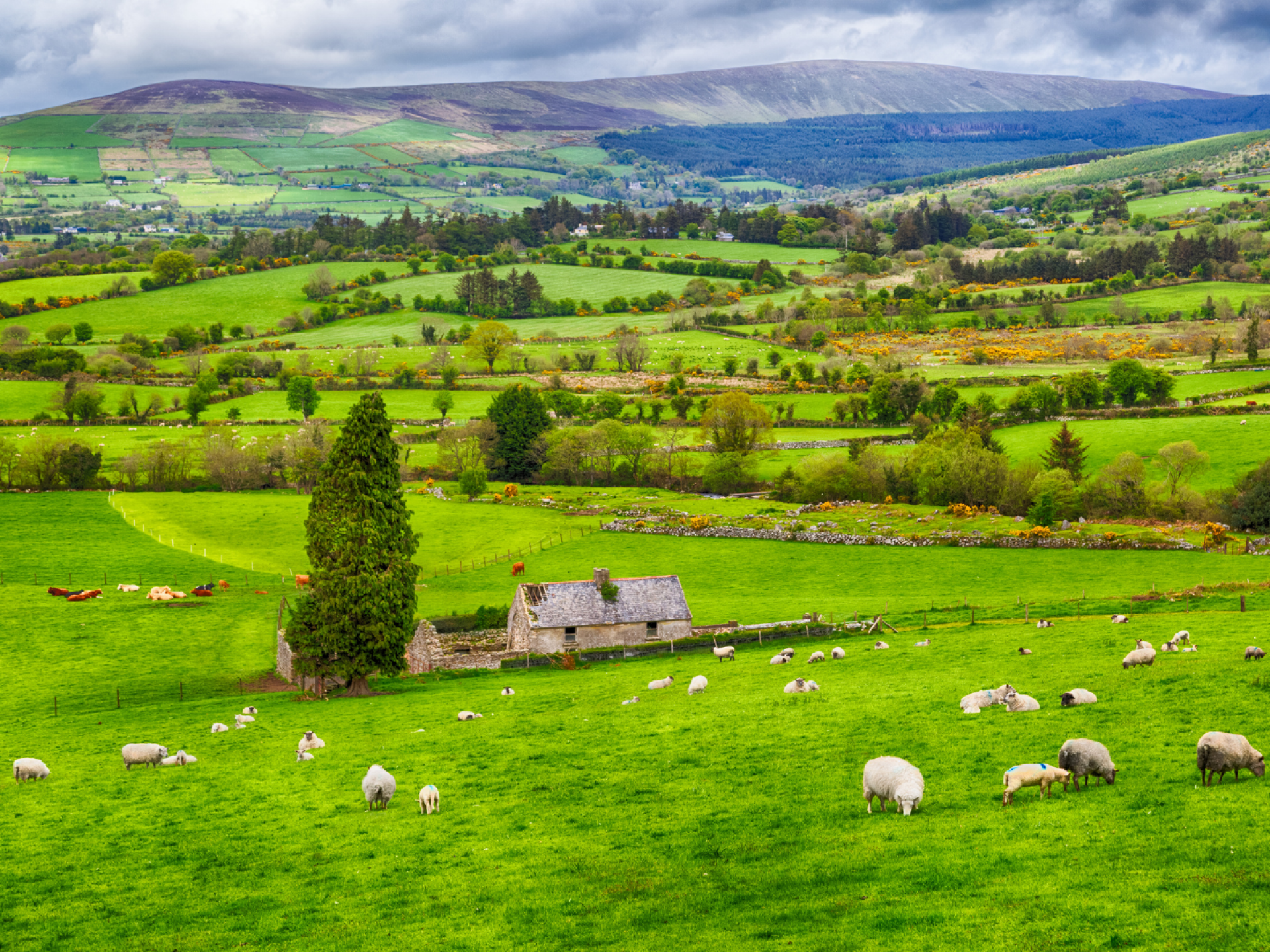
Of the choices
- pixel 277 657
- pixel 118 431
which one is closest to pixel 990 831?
pixel 277 657

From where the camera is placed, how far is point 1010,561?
6812 cm

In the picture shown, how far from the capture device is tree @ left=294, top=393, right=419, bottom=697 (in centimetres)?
4722

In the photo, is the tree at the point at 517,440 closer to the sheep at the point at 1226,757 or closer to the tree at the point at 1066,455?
the tree at the point at 1066,455

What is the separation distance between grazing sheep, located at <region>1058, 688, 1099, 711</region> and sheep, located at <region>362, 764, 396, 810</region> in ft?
59.8

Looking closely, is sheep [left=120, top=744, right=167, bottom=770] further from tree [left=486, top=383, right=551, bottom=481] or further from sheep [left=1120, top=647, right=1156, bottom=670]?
tree [left=486, top=383, right=551, bottom=481]

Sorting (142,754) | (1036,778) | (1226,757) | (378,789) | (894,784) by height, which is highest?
(1226,757)

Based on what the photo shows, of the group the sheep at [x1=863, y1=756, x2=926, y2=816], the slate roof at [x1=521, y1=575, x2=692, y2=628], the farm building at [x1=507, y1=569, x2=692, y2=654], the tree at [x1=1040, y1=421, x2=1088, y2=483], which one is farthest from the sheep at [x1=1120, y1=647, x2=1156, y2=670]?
the tree at [x1=1040, y1=421, x2=1088, y2=483]

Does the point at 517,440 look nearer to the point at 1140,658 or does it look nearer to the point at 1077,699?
the point at 1140,658

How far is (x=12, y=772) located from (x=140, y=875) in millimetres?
13372

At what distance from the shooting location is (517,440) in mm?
113625

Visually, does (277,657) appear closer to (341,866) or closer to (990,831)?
(341,866)

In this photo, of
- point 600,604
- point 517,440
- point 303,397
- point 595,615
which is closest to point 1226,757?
point 595,615

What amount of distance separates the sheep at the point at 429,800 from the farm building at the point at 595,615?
90.5ft

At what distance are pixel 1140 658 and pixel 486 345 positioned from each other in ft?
471
